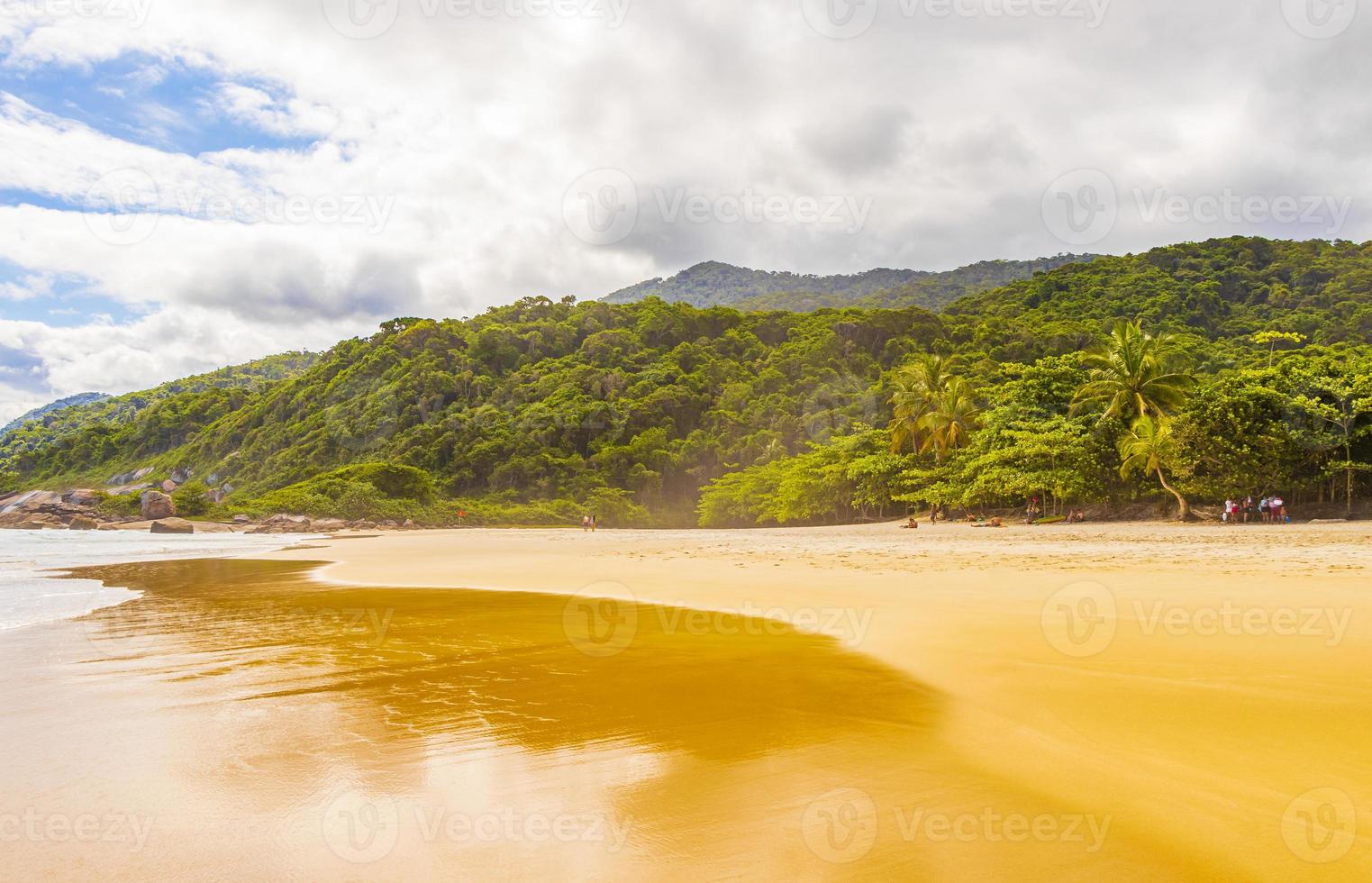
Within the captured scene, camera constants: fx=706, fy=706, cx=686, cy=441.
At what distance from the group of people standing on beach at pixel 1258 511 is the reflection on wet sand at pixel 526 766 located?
24.9 meters

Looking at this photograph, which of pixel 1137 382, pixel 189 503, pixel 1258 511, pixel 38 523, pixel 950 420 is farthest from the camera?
pixel 189 503

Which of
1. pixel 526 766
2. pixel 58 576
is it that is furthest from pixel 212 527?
pixel 526 766

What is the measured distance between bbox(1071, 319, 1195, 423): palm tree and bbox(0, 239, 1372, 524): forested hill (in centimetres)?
1762

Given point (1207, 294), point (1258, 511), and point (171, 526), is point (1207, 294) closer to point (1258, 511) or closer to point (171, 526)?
point (1258, 511)

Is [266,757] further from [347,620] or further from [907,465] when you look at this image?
[907,465]

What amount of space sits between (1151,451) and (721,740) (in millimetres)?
28367

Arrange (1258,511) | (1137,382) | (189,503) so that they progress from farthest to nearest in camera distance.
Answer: (189,503), (1137,382), (1258,511)

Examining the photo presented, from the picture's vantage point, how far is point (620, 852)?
10.5 ft

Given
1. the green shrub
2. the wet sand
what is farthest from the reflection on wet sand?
the green shrub

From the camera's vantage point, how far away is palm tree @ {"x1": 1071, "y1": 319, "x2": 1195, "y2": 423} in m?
29.9

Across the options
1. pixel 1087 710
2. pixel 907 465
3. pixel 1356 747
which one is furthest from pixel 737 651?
pixel 907 465

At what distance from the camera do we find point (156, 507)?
170 ft

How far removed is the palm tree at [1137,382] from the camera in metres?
29.9

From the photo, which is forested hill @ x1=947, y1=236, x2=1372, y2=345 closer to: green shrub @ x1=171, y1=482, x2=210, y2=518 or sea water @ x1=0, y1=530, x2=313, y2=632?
sea water @ x1=0, y1=530, x2=313, y2=632
